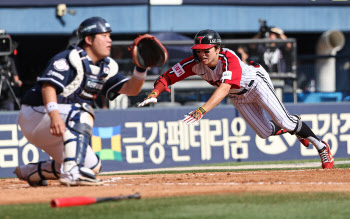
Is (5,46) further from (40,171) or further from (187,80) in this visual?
(40,171)

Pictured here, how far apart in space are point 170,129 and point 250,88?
4745 millimetres

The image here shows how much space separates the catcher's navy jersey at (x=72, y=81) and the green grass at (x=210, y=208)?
1.57 meters

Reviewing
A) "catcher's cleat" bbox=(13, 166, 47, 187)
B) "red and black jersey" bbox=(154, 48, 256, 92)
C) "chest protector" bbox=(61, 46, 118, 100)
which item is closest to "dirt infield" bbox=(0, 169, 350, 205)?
"catcher's cleat" bbox=(13, 166, 47, 187)

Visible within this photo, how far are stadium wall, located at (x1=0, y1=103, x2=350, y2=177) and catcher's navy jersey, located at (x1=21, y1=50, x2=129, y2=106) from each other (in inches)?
208

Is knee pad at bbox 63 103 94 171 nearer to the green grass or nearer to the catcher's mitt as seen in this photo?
the catcher's mitt

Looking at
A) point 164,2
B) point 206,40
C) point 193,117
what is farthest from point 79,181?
point 164,2

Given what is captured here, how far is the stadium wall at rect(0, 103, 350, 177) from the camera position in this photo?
12.7 m

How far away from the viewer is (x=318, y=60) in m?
18.0

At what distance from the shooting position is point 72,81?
23.8 feet

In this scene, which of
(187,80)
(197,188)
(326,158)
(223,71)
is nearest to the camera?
(197,188)

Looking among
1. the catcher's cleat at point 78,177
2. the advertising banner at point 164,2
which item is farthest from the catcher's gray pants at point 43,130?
the advertising banner at point 164,2

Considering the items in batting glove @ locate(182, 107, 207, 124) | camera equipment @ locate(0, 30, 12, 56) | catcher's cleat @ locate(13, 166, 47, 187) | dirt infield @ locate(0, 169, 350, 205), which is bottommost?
dirt infield @ locate(0, 169, 350, 205)

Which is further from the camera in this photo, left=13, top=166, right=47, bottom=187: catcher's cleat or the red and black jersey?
the red and black jersey

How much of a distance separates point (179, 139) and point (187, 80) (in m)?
1.76
